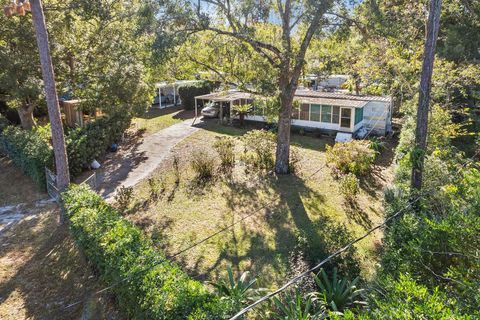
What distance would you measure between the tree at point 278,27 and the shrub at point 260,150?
0.82 m

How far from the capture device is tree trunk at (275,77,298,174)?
13586 mm

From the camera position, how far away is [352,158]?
14.3 metres

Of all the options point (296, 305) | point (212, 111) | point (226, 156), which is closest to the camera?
point (296, 305)

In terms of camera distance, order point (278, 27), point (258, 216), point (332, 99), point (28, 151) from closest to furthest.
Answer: point (258, 216), point (28, 151), point (278, 27), point (332, 99)

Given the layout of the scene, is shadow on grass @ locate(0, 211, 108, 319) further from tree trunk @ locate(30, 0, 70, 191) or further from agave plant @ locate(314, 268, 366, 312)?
agave plant @ locate(314, 268, 366, 312)

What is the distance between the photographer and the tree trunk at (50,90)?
8531 mm

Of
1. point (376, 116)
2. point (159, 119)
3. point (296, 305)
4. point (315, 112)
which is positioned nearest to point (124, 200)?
point (296, 305)

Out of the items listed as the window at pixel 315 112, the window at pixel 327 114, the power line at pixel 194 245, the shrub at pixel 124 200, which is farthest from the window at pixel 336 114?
the shrub at pixel 124 200

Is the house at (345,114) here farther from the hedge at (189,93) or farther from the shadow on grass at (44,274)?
the shadow on grass at (44,274)

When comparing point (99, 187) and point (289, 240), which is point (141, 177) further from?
point (289, 240)

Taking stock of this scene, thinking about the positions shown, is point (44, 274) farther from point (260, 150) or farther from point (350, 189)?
point (260, 150)

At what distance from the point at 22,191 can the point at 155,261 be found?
10.8 metres

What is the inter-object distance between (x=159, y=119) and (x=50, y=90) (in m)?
17.5

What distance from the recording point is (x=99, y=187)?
1377 cm
